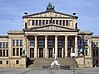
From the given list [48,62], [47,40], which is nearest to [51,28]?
[47,40]

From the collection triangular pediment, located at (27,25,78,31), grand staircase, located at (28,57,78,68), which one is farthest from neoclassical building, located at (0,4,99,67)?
grand staircase, located at (28,57,78,68)

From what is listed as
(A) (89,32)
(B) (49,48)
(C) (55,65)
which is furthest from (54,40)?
(C) (55,65)

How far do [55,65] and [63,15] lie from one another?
3333cm

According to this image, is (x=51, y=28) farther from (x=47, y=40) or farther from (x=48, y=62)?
(x=48, y=62)

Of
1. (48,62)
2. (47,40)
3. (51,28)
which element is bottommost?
(48,62)

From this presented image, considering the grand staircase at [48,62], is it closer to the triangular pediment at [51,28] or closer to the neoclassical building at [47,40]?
the neoclassical building at [47,40]

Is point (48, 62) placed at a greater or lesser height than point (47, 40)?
lesser

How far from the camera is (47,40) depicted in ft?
346

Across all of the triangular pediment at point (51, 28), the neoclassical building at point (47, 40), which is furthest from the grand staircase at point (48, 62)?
the triangular pediment at point (51, 28)

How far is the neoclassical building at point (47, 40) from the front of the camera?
104 meters

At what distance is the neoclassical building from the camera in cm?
10356

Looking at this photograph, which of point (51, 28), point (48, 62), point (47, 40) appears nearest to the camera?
point (48, 62)

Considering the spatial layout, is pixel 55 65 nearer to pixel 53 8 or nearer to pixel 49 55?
pixel 49 55

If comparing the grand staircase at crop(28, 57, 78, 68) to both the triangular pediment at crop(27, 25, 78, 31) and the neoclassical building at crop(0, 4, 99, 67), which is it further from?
the triangular pediment at crop(27, 25, 78, 31)
